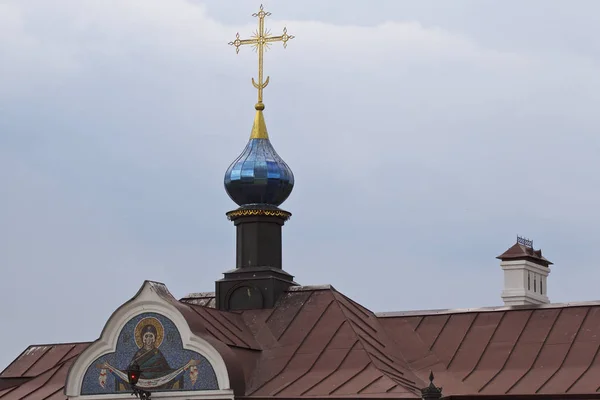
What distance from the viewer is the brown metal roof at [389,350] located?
3362 cm

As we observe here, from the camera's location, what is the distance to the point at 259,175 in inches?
1490

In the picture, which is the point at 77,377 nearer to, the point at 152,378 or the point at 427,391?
the point at 152,378

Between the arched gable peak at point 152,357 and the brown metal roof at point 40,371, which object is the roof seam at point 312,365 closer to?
Result: the arched gable peak at point 152,357

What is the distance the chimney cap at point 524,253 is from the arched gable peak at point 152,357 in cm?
822

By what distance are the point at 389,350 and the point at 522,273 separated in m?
4.07

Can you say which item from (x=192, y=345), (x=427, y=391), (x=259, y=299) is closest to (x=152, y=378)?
(x=192, y=345)

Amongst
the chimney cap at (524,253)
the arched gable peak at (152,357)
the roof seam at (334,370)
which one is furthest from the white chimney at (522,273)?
the arched gable peak at (152,357)

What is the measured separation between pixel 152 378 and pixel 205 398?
A: 1.28 m

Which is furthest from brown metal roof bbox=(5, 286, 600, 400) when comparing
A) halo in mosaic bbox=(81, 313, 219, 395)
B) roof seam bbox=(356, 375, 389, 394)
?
halo in mosaic bbox=(81, 313, 219, 395)

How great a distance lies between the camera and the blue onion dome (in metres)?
37.9

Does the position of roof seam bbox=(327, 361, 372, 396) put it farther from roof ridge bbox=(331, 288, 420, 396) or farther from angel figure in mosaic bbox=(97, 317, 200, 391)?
angel figure in mosaic bbox=(97, 317, 200, 391)

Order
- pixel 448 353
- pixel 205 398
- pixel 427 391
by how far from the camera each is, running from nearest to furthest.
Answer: pixel 427 391 → pixel 205 398 → pixel 448 353

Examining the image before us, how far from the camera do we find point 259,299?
122 ft

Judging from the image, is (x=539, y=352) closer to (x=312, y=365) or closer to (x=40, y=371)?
(x=312, y=365)
